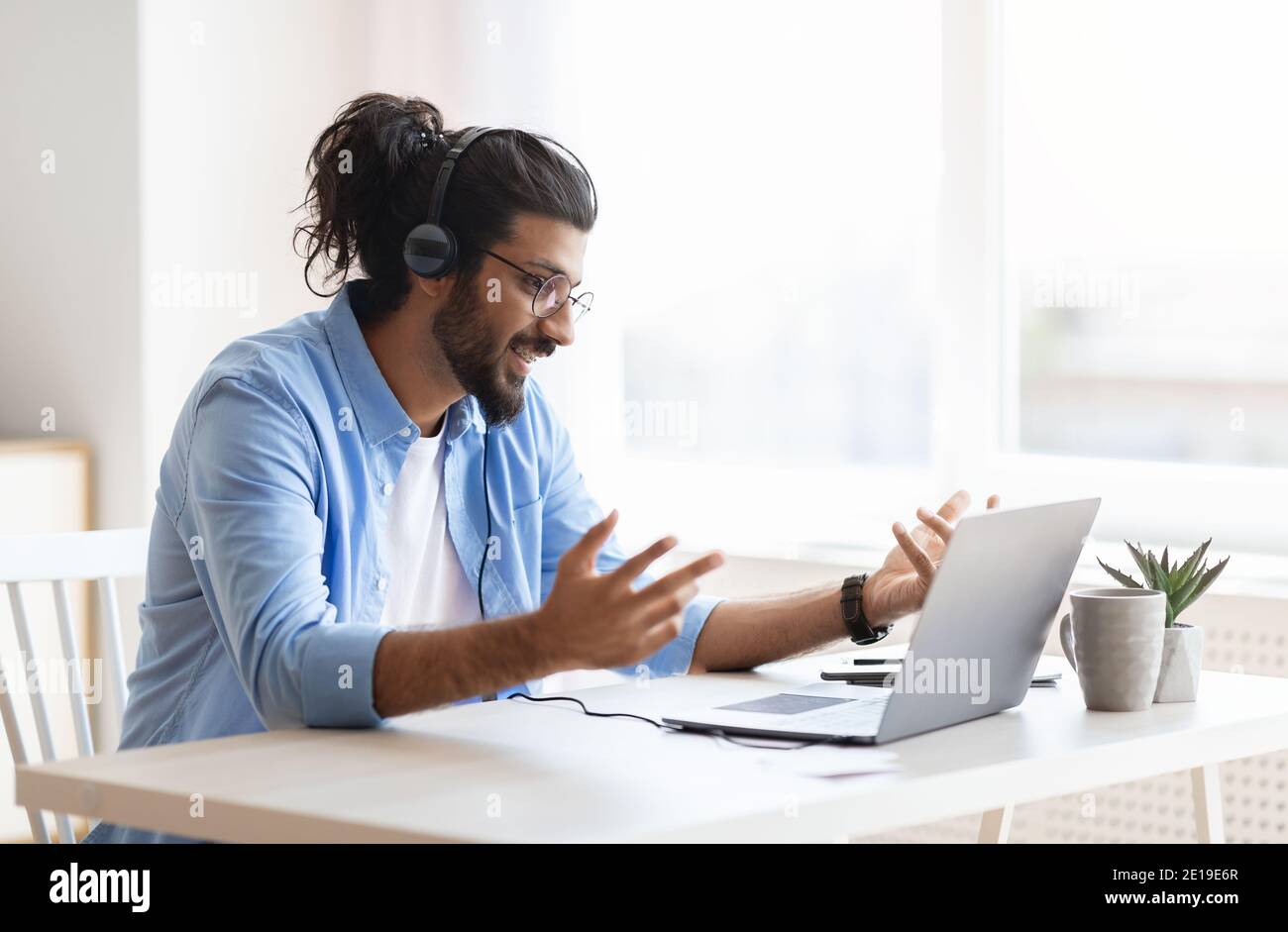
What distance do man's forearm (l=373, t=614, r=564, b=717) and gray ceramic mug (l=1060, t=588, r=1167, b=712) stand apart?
0.55 meters

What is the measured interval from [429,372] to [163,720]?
19.9 inches

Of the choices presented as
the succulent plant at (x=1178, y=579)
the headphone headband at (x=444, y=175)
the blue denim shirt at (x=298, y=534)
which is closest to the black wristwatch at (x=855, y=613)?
the blue denim shirt at (x=298, y=534)

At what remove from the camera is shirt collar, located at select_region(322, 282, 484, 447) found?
188cm

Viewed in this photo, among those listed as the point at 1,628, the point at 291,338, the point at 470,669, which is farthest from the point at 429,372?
the point at 1,628

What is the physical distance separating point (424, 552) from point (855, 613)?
52 cm

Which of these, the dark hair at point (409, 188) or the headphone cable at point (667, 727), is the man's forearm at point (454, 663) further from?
the dark hair at point (409, 188)

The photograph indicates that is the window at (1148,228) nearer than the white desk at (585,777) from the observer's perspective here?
No

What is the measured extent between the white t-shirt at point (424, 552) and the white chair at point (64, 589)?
1.08 feet

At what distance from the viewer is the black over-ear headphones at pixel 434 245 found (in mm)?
1938

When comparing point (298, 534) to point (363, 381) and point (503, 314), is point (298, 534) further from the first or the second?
point (503, 314)

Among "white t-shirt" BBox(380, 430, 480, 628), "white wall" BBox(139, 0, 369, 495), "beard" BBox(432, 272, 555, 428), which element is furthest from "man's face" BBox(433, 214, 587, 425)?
"white wall" BBox(139, 0, 369, 495)

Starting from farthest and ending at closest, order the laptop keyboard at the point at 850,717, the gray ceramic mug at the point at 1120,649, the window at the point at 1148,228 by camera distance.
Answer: the window at the point at 1148,228 → the gray ceramic mug at the point at 1120,649 → the laptop keyboard at the point at 850,717

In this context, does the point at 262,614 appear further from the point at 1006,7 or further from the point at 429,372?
the point at 1006,7

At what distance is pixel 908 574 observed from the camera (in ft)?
6.15
